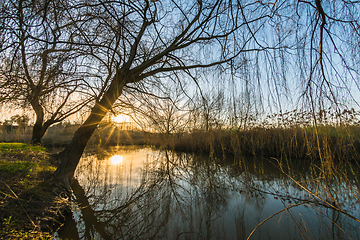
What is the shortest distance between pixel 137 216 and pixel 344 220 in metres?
2.61

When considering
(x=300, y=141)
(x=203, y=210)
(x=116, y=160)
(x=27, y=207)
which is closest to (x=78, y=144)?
(x=27, y=207)

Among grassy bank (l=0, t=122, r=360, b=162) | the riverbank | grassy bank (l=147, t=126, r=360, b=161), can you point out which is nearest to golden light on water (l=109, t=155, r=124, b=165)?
grassy bank (l=0, t=122, r=360, b=162)

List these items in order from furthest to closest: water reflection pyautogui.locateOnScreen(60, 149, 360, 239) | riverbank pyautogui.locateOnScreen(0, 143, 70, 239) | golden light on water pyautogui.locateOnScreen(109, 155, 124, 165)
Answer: golden light on water pyautogui.locateOnScreen(109, 155, 124, 165)
water reflection pyautogui.locateOnScreen(60, 149, 360, 239)
riverbank pyautogui.locateOnScreen(0, 143, 70, 239)

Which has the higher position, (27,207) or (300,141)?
(300,141)

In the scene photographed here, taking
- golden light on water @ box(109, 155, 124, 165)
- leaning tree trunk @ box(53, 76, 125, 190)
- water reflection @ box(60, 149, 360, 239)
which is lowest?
water reflection @ box(60, 149, 360, 239)

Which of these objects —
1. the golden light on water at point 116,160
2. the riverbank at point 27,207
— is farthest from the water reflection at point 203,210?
the golden light on water at point 116,160

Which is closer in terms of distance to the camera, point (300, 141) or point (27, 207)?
point (27, 207)

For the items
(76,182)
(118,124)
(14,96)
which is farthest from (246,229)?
(76,182)

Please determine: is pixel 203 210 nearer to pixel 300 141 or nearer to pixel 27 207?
pixel 27 207

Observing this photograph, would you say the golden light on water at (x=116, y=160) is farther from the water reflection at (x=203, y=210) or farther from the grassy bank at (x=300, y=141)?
the grassy bank at (x=300, y=141)

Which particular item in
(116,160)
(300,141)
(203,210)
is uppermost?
(300,141)

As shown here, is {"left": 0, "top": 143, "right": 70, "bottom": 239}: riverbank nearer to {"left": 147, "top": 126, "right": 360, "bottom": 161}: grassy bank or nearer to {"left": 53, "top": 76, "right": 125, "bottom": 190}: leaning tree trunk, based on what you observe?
{"left": 53, "top": 76, "right": 125, "bottom": 190}: leaning tree trunk

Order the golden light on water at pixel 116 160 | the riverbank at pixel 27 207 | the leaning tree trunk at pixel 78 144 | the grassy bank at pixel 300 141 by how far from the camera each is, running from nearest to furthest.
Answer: the grassy bank at pixel 300 141, the riverbank at pixel 27 207, the leaning tree trunk at pixel 78 144, the golden light on water at pixel 116 160

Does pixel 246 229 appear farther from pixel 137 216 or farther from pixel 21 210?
pixel 21 210
